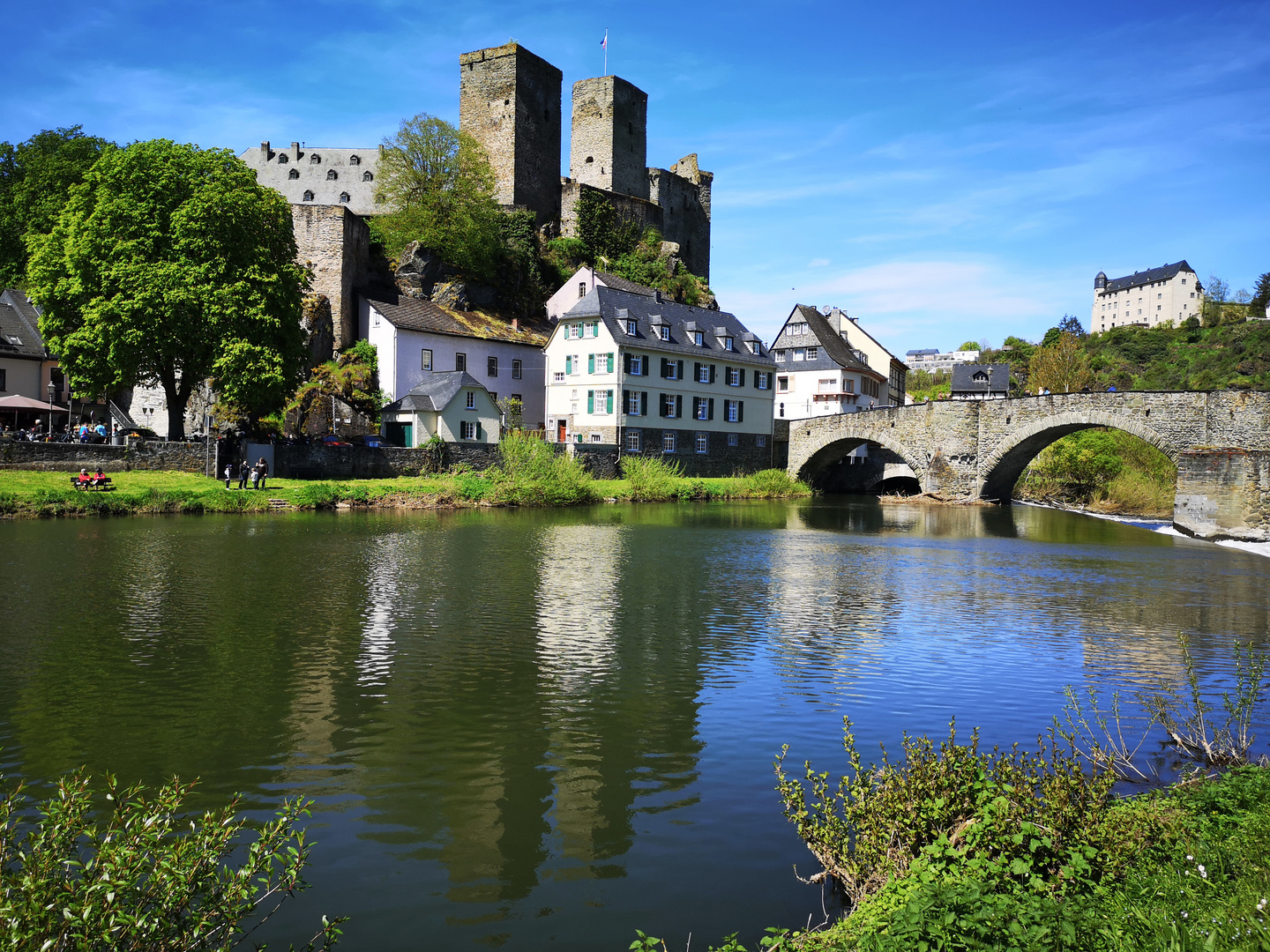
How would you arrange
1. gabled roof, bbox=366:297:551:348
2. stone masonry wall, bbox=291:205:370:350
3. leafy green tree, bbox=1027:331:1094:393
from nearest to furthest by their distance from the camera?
gabled roof, bbox=366:297:551:348 < stone masonry wall, bbox=291:205:370:350 < leafy green tree, bbox=1027:331:1094:393

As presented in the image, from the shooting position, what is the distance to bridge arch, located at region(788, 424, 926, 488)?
168ft

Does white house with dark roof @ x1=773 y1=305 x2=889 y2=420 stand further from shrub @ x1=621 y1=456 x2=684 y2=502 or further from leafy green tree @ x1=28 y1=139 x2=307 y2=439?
leafy green tree @ x1=28 y1=139 x2=307 y2=439

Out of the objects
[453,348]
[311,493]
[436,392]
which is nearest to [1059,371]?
[453,348]

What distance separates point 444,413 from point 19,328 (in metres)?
24.8

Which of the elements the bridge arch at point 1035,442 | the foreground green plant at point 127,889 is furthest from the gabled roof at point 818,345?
the foreground green plant at point 127,889

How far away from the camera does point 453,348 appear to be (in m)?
53.3

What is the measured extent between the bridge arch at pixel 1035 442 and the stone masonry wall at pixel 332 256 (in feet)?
118

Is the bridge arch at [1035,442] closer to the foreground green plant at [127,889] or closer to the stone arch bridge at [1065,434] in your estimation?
the stone arch bridge at [1065,434]

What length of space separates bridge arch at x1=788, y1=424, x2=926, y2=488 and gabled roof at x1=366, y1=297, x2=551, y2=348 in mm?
18395

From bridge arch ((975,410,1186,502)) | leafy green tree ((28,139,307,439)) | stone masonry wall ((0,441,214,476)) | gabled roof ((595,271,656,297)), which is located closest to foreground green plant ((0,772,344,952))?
leafy green tree ((28,139,307,439))

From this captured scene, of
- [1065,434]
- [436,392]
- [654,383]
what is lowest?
[1065,434]

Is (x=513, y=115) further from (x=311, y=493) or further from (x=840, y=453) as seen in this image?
(x=311, y=493)

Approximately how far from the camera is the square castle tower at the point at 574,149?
64375 millimetres

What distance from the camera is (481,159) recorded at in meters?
61.8
